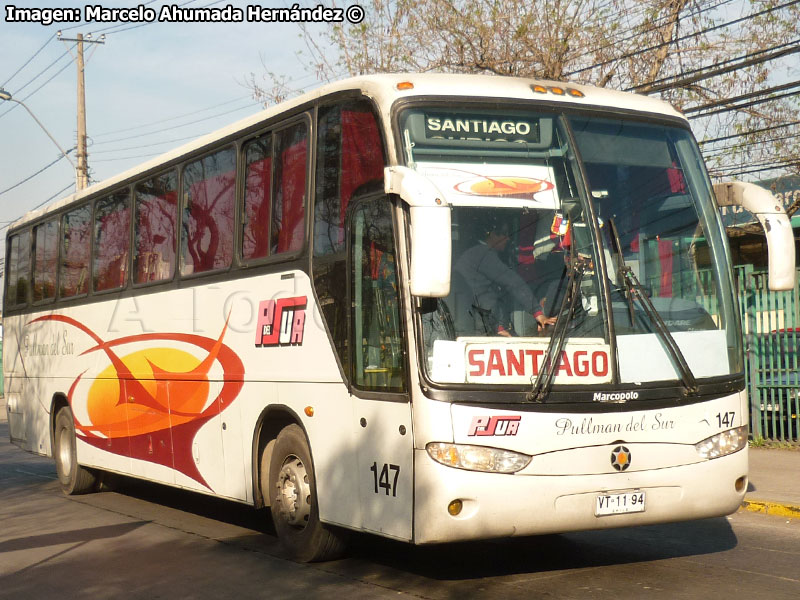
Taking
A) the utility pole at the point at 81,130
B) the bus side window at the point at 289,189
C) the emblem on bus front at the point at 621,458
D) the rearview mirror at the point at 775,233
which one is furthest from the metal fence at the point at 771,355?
the utility pole at the point at 81,130

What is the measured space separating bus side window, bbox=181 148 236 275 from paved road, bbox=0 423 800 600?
8.32 ft

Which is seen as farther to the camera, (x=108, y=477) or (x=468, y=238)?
(x=108, y=477)

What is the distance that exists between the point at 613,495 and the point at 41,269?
10525 mm

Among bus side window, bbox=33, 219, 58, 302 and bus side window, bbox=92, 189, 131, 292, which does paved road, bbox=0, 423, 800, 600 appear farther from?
bus side window, bbox=33, 219, 58, 302

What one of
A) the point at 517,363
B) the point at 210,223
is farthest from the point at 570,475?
the point at 210,223

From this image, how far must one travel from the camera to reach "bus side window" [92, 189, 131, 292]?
40.1 ft

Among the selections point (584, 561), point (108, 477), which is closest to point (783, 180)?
point (108, 477)

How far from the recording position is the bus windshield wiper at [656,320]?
7.17 meters

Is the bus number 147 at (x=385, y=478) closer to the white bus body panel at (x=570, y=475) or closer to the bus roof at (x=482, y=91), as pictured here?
the white bus body panel at (x=570, y=475)

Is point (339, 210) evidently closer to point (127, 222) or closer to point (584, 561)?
point (584, 561)

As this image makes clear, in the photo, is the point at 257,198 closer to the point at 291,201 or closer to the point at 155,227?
the point at 291,201

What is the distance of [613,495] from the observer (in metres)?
6.93

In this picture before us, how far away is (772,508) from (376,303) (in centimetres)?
503

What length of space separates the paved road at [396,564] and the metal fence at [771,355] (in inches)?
175
